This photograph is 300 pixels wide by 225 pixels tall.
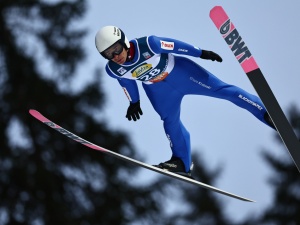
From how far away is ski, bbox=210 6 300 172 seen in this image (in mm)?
9266

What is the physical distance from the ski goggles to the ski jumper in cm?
23

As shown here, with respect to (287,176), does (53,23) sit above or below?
above

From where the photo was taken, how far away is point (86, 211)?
72.1 ft

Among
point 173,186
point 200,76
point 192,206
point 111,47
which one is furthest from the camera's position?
point 192,206

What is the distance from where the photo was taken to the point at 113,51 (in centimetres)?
920

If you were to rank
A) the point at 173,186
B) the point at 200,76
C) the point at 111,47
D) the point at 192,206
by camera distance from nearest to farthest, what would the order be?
the point at 111,47, the point at 200,76, the point at 173,186, the point at 192,206

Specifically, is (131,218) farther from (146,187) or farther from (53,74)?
(53,74)

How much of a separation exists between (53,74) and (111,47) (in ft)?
43.2

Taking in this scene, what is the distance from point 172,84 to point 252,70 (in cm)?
94

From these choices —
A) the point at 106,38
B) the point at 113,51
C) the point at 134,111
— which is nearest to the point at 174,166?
the point at 134,111

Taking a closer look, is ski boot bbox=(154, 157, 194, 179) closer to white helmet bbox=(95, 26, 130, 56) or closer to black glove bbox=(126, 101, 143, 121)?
black glove bbox=(126, 101, 143, 121)

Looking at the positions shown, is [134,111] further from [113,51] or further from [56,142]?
[56,142]

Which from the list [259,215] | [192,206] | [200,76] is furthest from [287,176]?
[200,76]

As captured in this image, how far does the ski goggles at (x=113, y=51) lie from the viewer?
30.0ft
